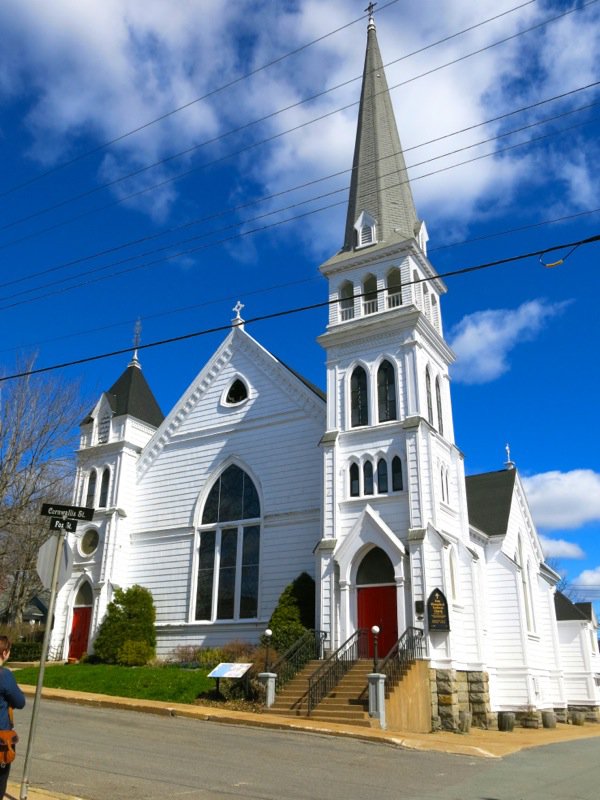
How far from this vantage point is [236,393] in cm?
2900

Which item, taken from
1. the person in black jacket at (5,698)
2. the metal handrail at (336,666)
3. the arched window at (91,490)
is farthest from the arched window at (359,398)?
the person in black jacket at (5,698)

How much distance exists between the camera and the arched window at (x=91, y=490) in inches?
1207

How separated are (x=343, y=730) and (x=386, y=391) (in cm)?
1200

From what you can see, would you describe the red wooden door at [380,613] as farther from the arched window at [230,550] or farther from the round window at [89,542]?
the round window at [89,542]

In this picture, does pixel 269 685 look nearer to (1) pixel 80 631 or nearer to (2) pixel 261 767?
(2) pixel 261 767

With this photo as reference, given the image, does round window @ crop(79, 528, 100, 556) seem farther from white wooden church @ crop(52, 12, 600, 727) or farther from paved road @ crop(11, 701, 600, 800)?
paved road @ crop(11, 701, 600, 800)

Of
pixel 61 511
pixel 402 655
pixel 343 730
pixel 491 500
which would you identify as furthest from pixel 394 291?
pixel 61 511

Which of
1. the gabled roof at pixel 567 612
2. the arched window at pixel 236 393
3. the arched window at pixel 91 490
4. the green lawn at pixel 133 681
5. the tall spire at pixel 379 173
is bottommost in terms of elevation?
the green lawn at pixel 133 681

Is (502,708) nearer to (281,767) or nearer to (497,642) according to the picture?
(497,642)

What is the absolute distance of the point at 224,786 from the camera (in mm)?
9172

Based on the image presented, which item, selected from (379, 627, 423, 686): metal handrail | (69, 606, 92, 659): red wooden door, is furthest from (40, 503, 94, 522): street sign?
(69, 606, 92, 659): red wooden door

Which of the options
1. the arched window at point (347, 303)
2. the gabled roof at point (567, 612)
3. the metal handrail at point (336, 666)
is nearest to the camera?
the metal handrail at point (336, 666)

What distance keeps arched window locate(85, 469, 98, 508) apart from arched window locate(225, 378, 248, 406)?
23.2 ft

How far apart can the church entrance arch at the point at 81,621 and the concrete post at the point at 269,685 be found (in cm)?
1181
